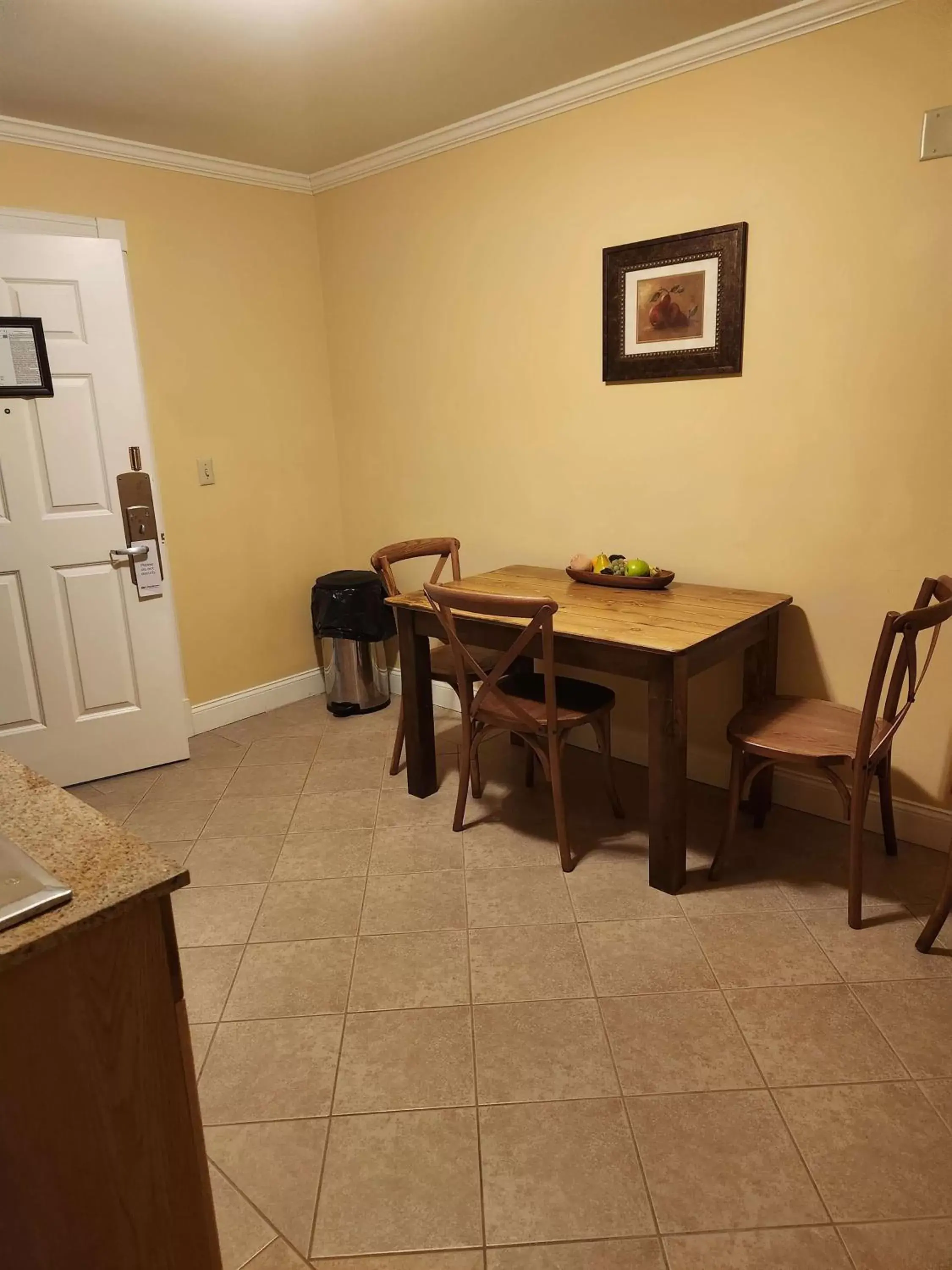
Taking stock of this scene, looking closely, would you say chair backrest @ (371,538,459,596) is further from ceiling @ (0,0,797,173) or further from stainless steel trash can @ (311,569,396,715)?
ceiling @ (0,0,797,173)

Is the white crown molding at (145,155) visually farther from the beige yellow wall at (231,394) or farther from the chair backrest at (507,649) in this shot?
the chair backrest at (507,649)

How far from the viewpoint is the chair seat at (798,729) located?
221 centimetres

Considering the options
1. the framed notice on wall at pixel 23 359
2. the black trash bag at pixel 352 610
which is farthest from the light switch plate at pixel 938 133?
the framed notice on wall at pixel 23 359

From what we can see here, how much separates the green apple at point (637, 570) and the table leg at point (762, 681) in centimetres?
42

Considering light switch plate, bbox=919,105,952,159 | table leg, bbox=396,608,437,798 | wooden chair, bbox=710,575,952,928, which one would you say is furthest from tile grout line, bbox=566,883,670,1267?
light switch plate, bbox=919,105,952,159

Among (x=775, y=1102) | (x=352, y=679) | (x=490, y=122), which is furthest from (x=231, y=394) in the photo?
(x=775, y=1102)

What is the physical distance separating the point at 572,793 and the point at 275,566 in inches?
72.2

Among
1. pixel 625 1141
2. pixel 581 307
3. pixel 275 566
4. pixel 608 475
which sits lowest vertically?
pixel 625 1141

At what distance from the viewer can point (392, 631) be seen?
12.8ft

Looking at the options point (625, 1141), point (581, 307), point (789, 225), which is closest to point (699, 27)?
point (789, 225)

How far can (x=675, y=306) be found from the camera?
2752mm

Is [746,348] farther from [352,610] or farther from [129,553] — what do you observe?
[129,553]

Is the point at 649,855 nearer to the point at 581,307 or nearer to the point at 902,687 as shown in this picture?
the point at 902,687

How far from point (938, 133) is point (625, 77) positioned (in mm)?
1024
